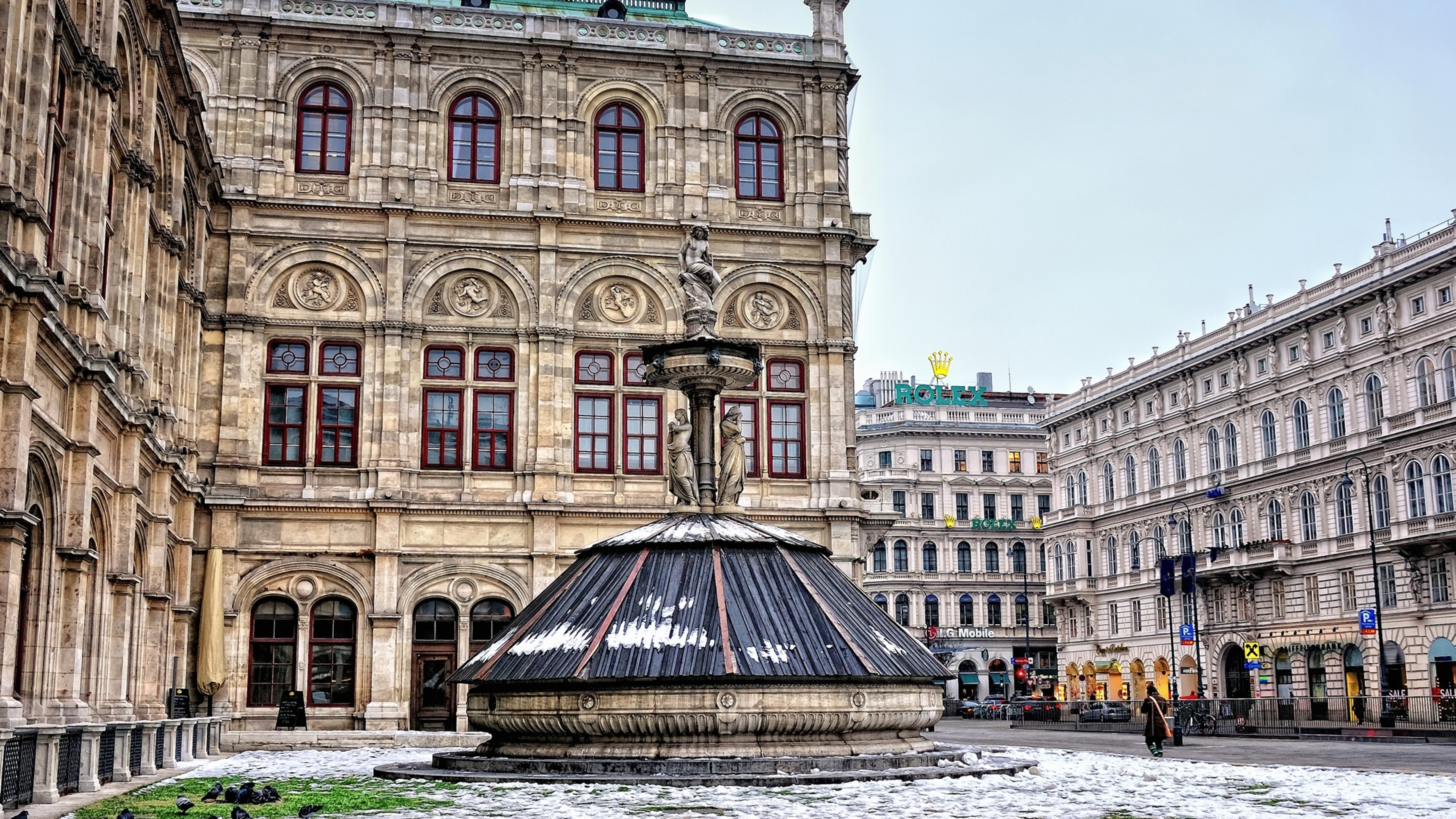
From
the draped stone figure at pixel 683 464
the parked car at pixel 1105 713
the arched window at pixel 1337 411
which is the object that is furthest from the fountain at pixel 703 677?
the arched window at pixel 1337 411

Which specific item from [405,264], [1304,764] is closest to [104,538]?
[405,264]

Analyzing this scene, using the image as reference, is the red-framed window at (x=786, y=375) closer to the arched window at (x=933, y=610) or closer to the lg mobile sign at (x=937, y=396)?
the arched window at (x=933, y=610)

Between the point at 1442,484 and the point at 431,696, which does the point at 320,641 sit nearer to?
the point at 431,696

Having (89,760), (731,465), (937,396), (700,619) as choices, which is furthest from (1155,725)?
(937,396)

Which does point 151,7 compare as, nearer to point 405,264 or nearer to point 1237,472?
point 405,264

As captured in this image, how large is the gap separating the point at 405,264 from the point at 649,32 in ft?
28.0

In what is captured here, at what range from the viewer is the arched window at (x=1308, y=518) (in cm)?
5409

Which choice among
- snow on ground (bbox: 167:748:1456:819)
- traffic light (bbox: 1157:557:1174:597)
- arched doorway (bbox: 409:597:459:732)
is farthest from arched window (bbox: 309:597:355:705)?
traffic light (bbox: 1157:557:1174:597)

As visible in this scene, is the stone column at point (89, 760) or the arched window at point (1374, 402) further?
the arched window at point (1374, 402)

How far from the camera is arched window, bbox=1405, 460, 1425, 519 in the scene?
4806 cm

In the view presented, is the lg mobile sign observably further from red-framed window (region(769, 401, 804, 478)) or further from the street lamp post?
red-framed window (region(769, 401, 804, 478))

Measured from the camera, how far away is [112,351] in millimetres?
21688

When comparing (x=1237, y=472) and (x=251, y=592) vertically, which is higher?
(x=1237, y=472)

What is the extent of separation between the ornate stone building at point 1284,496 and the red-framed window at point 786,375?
652 inches
